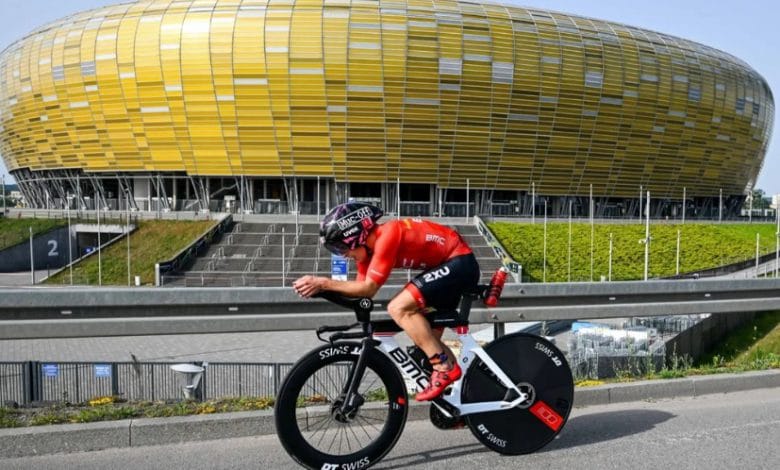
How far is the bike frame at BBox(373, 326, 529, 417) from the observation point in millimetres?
4367

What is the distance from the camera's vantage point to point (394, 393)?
4.30 metres

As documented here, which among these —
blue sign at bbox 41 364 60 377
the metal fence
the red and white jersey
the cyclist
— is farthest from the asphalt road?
blue sign at bbox 41 364 60 377

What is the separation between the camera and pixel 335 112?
49781mm

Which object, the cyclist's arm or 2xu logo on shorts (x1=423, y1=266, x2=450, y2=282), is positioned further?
2xu logo on shorts (x1=423, y1=266, x2=450, y2=282)

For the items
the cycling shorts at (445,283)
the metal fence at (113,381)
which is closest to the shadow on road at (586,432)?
the cycling shorts at (445,283)

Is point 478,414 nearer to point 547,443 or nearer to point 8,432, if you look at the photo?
point 547,443

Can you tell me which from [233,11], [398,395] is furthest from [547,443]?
[233,11]

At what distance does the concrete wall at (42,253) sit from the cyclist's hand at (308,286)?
47.6 m

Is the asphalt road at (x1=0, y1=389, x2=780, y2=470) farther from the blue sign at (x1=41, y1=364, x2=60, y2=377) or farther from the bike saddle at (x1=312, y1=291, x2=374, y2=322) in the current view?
the blue sign at (x1=41, y1=364, x2=60, y2=377)

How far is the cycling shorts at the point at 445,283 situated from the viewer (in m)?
4.30

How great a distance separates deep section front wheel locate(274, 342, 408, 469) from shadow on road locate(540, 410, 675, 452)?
46.5 inches

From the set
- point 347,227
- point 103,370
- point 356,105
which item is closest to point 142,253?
point 356,105

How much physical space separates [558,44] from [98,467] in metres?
53.2

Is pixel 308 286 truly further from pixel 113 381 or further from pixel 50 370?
pixel 50 370
